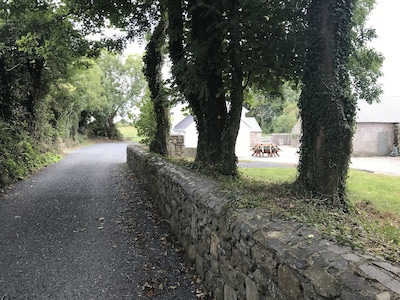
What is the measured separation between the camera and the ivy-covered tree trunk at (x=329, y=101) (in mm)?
4625

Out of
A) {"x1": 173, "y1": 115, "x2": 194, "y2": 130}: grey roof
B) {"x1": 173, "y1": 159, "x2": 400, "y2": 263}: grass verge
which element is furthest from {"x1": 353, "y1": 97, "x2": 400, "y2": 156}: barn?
{"x1": 173, "y1": 159, "x2": 400, "y2": 263}: grass verge

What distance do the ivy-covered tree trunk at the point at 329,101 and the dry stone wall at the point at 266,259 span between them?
1.59 m

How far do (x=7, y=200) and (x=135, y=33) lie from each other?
748cm

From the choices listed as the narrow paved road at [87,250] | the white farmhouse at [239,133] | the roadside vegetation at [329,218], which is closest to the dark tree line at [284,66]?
the roadside vegetation at [329,218]

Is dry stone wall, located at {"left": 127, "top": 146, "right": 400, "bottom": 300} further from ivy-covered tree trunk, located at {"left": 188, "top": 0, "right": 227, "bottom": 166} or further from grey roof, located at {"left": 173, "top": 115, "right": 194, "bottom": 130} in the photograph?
grey roof, located at {"left": 173, "top": 115, "right": 194, "bottom": 130}

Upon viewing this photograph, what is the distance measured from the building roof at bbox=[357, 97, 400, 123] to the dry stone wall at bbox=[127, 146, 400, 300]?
91.5ft

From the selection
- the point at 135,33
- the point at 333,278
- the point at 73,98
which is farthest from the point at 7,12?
the point at 73,98

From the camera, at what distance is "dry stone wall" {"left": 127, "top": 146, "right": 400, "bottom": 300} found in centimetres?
192

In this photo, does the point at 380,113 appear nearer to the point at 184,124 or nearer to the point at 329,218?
the point at 184,124

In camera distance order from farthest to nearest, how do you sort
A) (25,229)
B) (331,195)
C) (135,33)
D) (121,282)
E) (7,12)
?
1. (135,33)
2. (7,12)
3. (25,229)
4. (331,195)
5. (121,282)

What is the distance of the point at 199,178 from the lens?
19.0ft

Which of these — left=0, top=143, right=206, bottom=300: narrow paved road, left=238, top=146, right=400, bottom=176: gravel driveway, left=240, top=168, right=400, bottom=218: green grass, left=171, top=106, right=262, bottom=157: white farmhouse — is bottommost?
left=0, top=143, right=206, bottom=300: narrow paved road

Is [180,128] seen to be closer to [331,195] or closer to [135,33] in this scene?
[135,33]

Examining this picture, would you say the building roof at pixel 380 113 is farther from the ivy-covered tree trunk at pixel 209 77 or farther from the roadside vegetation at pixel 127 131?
the roadside vegetation at pixel 127 131
